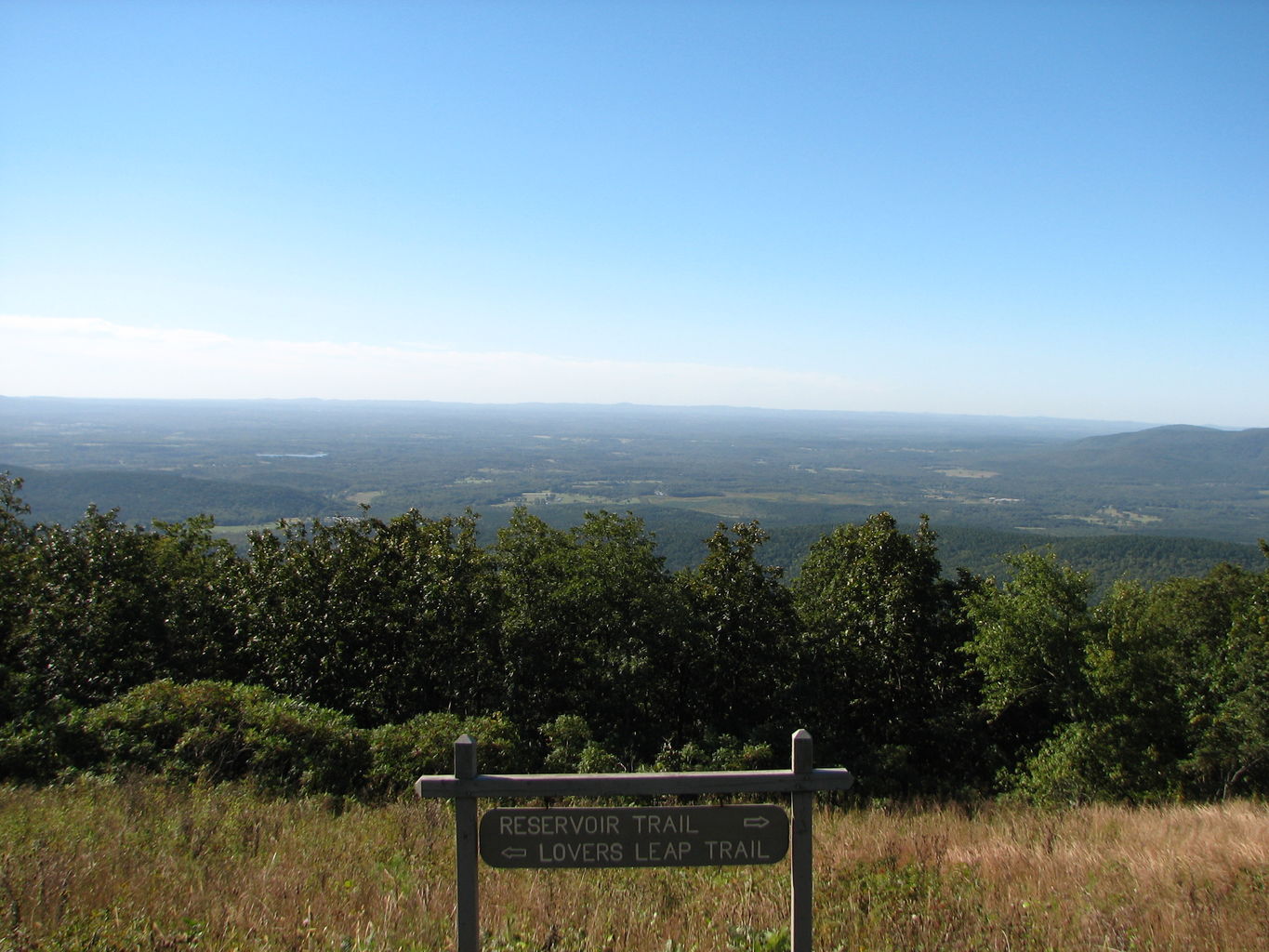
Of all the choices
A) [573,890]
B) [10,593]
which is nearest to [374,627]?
[10,593]

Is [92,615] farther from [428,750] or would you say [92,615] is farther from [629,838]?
[629,838]

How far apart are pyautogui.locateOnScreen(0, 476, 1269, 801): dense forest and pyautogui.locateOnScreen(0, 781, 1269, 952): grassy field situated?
4.81m

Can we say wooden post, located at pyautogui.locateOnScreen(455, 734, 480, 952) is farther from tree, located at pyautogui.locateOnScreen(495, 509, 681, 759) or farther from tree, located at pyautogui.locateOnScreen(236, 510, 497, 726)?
tree, located at pyautogui.locateOnScreen(236, 510, 497, 726)

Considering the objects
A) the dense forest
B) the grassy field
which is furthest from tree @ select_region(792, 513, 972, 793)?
the grassy field

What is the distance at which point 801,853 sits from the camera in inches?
160

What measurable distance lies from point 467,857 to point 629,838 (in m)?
0.91

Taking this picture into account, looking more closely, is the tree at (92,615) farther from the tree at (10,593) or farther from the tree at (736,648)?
the tree at (736,648)

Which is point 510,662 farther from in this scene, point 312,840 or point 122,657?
point 312,840

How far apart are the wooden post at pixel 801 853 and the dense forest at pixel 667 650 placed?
24.6 ft

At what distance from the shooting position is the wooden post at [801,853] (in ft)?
12.9

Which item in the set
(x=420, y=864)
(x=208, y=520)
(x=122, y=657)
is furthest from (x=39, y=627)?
(x=420, y=864)

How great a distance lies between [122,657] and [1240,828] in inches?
700

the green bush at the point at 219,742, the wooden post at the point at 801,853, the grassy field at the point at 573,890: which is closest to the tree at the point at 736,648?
the green bush at the point at 219,742

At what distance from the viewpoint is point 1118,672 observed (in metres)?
14.8
